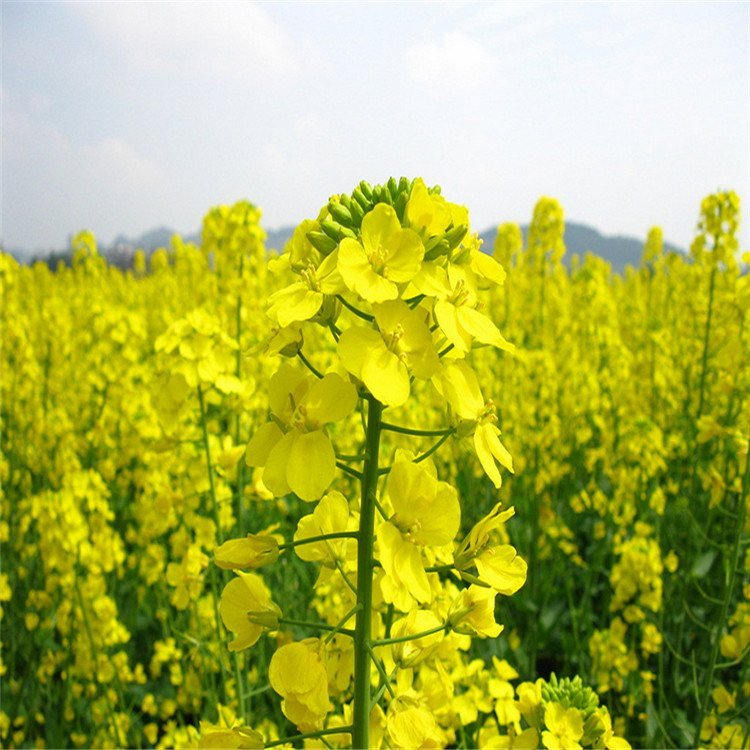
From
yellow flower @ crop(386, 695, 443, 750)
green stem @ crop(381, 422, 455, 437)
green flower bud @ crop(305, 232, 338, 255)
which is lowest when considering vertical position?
yellow flower @ crop(386, 695, 443, 750)

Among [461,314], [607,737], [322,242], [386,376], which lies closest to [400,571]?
[386,376]

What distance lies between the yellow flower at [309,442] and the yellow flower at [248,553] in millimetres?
154

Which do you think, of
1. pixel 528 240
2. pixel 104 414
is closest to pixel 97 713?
pixel 104 414

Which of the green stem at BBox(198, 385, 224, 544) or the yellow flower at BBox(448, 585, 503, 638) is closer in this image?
the yellow flower at BBox(448, 585, 503, 638)

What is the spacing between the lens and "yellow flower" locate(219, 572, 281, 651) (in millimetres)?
1218

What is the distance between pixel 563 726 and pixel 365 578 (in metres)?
0.75

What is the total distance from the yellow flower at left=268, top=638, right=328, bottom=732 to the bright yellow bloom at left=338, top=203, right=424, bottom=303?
2.05 ft

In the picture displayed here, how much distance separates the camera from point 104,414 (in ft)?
15.4

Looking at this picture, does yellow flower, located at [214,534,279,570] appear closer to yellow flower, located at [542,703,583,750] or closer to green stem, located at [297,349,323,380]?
green stem, located at [297,349,323,380]

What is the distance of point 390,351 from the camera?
3.62ft

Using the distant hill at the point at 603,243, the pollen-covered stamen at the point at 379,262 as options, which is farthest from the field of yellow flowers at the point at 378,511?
the distant hill at the point at 603,243

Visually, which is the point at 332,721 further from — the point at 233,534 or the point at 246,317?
the point at 246,317

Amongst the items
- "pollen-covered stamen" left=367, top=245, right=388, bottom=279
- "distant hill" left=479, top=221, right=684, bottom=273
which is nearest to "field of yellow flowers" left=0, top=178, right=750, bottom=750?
"pollen-covered stamen" left=367, top=245, right=388, bottom=279

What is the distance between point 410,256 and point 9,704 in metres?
3.67
